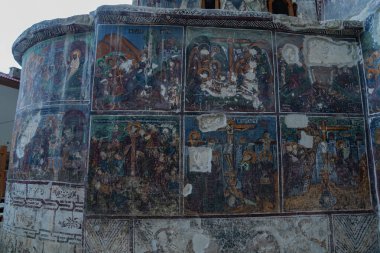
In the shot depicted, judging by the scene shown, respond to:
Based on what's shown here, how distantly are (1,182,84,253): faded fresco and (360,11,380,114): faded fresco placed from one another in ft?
14.7

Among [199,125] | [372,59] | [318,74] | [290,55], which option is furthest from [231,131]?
[372,59]

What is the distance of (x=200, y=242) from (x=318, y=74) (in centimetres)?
310

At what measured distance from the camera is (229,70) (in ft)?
16.0

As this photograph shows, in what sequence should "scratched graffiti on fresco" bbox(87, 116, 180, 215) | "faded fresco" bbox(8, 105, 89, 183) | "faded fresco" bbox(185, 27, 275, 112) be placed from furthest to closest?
"faded fresco" bbox(185, 27, 275, 112)
"faded fresco" bbox(8, 105, 89, 183)
"scratched graffiti on fresco" bbox(87, 116, 180, 215)

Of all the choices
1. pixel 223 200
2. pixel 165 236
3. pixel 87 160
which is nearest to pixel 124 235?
pixel 165 236

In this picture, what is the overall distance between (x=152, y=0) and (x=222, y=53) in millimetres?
2719

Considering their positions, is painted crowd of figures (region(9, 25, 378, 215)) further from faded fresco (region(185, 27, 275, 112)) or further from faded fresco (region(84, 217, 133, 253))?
faded fresco (region(84, 217, 133, 253))

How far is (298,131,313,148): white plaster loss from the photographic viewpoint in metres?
4.79

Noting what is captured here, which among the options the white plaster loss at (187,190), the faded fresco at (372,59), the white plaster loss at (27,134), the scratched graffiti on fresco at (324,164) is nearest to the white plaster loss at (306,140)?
the scratched graffiti on fresco at (324,164)

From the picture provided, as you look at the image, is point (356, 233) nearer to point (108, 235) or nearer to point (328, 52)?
point (328, 52)

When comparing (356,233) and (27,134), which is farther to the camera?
(27,134)

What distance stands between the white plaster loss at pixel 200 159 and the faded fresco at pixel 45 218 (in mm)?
1565

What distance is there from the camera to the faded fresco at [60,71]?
4871 mm

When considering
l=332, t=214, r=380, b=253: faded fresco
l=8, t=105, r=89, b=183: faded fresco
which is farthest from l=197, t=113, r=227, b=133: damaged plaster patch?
l=332, t=214, r=380, b=253: faded fresco
